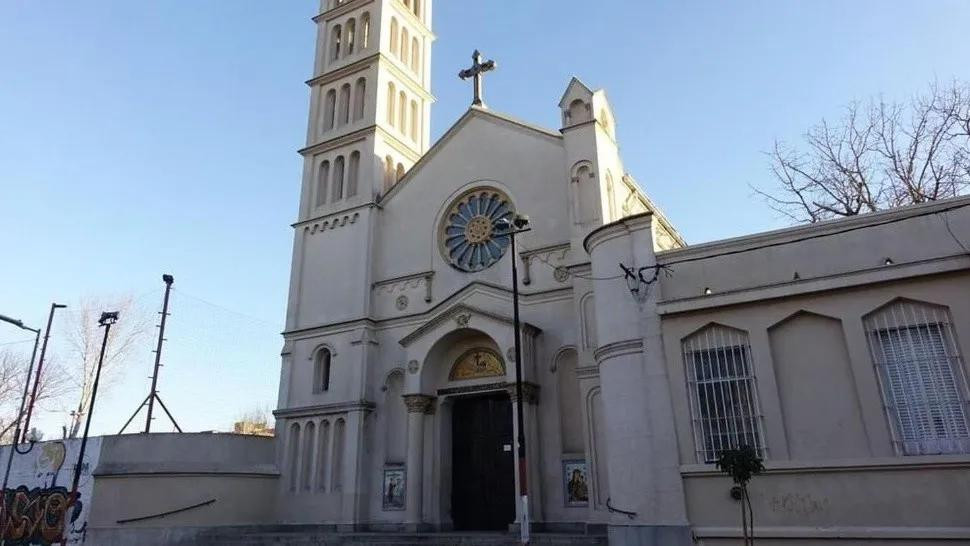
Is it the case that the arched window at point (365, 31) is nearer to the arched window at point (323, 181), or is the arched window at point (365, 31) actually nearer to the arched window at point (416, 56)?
the arched window at point (416, 56)

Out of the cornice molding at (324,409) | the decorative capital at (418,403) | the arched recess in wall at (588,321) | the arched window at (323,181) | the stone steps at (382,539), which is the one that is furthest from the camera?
the arched window at (323,181)

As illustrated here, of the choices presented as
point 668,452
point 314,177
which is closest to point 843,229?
point 668,452

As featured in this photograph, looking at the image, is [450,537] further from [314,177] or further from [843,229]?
[314,177]

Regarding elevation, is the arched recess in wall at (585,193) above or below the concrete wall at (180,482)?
above

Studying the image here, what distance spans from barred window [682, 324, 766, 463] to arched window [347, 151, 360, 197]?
14.7m

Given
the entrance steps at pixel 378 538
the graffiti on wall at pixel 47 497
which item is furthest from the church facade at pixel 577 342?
the graffiti on wall at pixel 47 497

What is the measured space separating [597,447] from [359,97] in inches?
651

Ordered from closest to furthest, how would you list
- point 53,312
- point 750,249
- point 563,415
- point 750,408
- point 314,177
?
point 750,408
point 750,249
point 563,415
point 53,312
point 314,177

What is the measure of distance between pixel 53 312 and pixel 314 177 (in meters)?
10.00

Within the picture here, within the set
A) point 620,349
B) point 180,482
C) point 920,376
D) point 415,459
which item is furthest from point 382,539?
point 920,376

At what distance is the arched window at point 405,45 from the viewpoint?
91.9 feet

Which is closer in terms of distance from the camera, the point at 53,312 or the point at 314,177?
the point at 53,312

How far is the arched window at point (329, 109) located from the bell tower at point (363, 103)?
0.04 meters

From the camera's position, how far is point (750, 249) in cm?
1292
